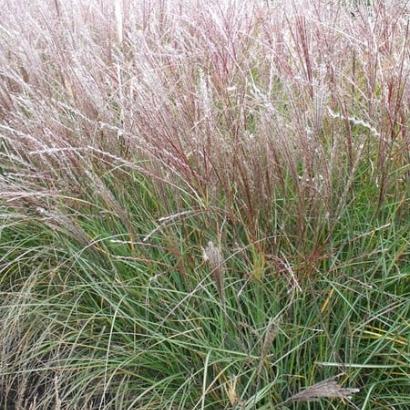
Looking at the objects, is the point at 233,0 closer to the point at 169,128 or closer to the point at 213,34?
the point at 213,34

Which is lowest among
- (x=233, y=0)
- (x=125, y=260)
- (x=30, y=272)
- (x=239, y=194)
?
(x=30, y=272)

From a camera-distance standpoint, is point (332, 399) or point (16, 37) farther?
point (16, 37)

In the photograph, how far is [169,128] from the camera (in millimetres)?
1886

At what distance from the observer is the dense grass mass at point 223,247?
1.83 meters

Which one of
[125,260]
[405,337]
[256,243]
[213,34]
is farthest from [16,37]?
[405,337]

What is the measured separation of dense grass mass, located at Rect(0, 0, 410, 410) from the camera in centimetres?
183

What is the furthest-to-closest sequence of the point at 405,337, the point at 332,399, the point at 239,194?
the point at 239,194, the point at 405,337, the point at 332,399

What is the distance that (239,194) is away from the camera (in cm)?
198

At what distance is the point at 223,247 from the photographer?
1979mm

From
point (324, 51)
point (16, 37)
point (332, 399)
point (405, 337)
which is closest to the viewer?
point (332, 399)

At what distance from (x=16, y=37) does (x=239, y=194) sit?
125 centimetres

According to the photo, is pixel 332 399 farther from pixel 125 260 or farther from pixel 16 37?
pixel 16 37

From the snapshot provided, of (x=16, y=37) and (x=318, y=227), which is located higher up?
(x=16, y=37)

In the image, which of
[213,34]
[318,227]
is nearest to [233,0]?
[213,34]
